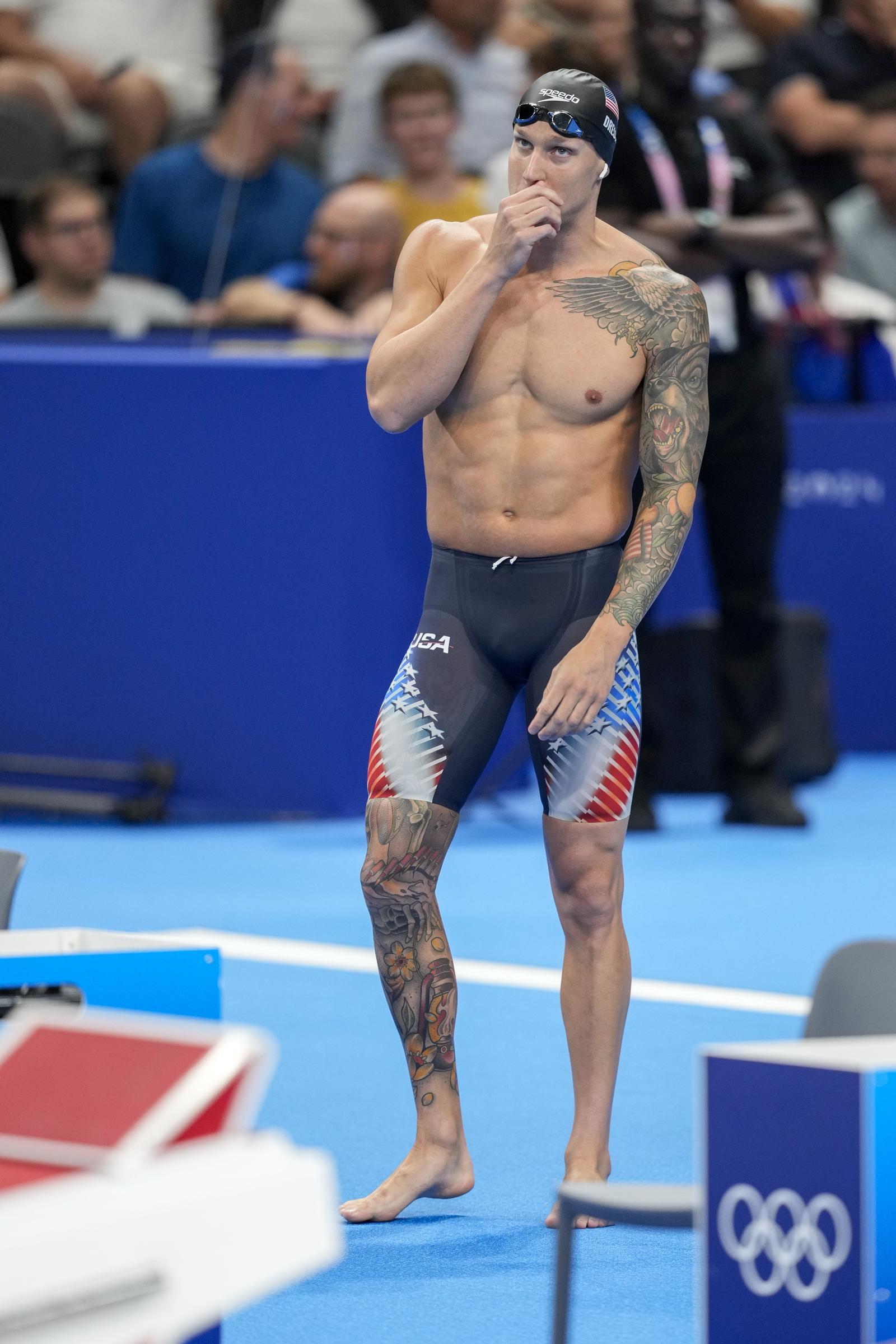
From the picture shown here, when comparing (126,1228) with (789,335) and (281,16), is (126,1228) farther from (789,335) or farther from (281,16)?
(281,16)

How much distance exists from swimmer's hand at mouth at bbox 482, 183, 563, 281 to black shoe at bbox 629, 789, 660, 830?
4.18 metres

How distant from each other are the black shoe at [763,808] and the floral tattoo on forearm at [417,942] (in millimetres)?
4210

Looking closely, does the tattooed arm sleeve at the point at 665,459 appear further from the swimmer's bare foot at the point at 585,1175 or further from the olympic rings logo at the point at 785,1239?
the olympic rings logo at the point at 785,1239

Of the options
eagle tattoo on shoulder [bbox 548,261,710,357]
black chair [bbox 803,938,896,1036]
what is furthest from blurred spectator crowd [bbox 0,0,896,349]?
black chair [bbox 803,938,896,1036]

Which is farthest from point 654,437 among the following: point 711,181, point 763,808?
point 763,808

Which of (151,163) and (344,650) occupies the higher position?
(151,163)

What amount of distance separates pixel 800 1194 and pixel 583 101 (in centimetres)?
214

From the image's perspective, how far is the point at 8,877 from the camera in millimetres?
3926

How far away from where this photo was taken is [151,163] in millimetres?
9422

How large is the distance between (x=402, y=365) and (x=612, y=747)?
0.78 m

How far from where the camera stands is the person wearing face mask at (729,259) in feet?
24.3

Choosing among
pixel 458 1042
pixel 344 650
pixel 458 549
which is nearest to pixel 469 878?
pixel 344 650

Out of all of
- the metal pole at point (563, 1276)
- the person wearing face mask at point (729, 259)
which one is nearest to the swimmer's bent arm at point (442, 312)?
the metal pole at point (563, 1276)

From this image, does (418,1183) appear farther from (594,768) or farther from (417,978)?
(594,768)
